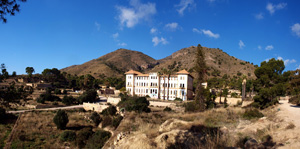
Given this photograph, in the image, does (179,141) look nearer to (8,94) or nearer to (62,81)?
(8,94)

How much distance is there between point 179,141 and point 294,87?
33648 mm

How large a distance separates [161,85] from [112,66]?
3381 inches

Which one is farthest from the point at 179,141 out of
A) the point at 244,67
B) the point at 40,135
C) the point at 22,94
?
the point at 244,67

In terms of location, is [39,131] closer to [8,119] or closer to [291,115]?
[8,119]

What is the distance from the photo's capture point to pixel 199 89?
2578cm

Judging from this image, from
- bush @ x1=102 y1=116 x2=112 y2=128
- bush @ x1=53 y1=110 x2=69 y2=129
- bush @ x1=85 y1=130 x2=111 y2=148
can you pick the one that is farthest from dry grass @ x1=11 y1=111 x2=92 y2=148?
bush @ x1=85 y1=130 x2=111 y2=148

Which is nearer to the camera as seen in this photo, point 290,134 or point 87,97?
point 290,134

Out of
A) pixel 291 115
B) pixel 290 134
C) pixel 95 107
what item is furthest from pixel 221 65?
pixel 290 134

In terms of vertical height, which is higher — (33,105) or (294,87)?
(294,87)

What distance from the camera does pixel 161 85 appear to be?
56.2 meters

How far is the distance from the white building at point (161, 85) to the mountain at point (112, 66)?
2158 inches

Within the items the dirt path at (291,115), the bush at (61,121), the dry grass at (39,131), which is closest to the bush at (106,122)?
the dry grass at (39,131)

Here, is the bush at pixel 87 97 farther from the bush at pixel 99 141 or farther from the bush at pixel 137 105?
the bush at pixel 99 141

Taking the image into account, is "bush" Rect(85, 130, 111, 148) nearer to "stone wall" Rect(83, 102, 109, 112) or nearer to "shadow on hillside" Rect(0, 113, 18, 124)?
"stone wall" Rect(83, 102, 109, 112)
